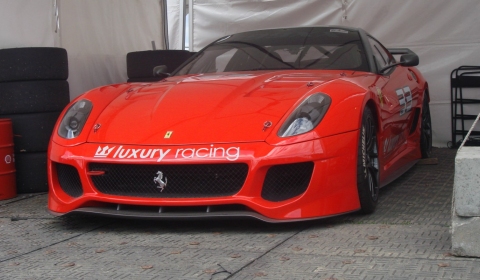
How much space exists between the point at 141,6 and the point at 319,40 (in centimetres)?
438

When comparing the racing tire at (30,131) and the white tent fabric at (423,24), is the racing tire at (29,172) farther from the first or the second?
the white tent fabric at (423,24)

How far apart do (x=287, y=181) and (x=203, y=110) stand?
72 centimetres

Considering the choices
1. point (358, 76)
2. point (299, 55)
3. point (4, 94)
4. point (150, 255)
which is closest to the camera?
point (150, 255)

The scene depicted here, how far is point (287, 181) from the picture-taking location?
13.0 feet

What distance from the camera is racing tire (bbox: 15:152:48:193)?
590cm

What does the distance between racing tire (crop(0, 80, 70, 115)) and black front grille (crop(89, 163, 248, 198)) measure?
6.58 ft

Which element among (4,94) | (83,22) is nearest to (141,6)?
(83,22)

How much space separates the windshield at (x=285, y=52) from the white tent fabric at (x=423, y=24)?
2.86 meters

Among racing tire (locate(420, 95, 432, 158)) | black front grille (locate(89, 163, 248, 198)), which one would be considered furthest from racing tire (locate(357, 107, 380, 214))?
racing tire (locate(420, 95, 432, 158))

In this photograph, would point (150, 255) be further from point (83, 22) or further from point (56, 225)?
point (83, 22)

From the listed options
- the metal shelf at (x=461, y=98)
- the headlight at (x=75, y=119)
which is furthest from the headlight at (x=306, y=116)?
the metal shelf at (x=461, y=98)

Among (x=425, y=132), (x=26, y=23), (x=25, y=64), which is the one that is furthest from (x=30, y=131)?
(x=425, y=132)

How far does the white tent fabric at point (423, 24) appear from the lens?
8.13 m

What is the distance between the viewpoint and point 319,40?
219 inches
